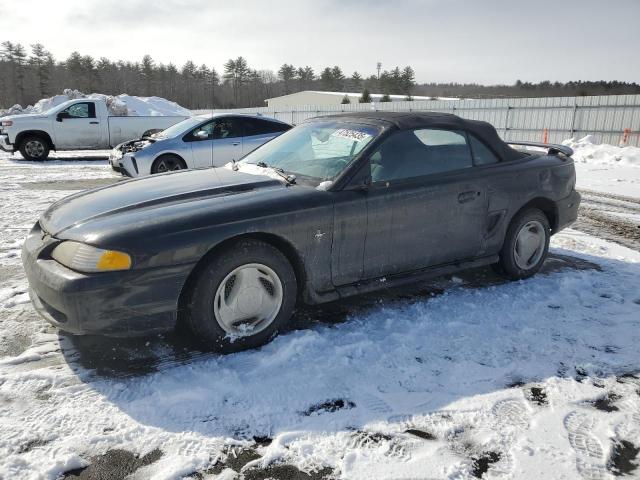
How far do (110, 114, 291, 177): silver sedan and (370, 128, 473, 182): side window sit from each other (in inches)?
215

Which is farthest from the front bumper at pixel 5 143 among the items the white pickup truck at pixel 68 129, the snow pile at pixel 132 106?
the snow pile at pixel 132 106

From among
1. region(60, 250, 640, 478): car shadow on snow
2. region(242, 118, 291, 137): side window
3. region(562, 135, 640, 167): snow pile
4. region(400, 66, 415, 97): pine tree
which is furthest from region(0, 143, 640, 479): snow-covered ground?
region(400, 66, 415, 97): pine tree

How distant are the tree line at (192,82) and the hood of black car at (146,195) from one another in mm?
52219

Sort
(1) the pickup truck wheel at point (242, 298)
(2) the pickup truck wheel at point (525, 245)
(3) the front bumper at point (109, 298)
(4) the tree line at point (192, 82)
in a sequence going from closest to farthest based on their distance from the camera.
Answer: (3) the front bumper at point (109, 298) → (1) the pickup truck wheel at point (242, 298) → (2) the pickup truck wheel at point (525, 245) → (4) the tree line at point (192, 82)

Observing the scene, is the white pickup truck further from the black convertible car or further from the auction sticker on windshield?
the auction sticker on windshield

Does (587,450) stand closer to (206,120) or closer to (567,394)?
(567,394)

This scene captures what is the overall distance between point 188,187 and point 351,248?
1.27 meters

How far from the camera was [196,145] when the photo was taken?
944 centimetres

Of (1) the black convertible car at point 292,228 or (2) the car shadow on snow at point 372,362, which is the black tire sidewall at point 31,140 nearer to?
(1) the black convertible car at point 292,228

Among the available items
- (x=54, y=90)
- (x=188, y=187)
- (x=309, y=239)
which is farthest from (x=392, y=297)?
(x=54, y=90)

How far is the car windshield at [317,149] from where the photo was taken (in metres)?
3.71

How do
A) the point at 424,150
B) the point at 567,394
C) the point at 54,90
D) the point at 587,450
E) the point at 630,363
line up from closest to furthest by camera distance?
the point at 587,450 → the point at 567,394 → the point at 630,363 → the point at 424,150 → the point at 54,90

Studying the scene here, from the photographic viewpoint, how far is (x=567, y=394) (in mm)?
2736

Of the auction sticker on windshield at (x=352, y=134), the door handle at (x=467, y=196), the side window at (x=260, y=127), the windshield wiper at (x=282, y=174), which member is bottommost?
the door handle at (x=467, y=196)
